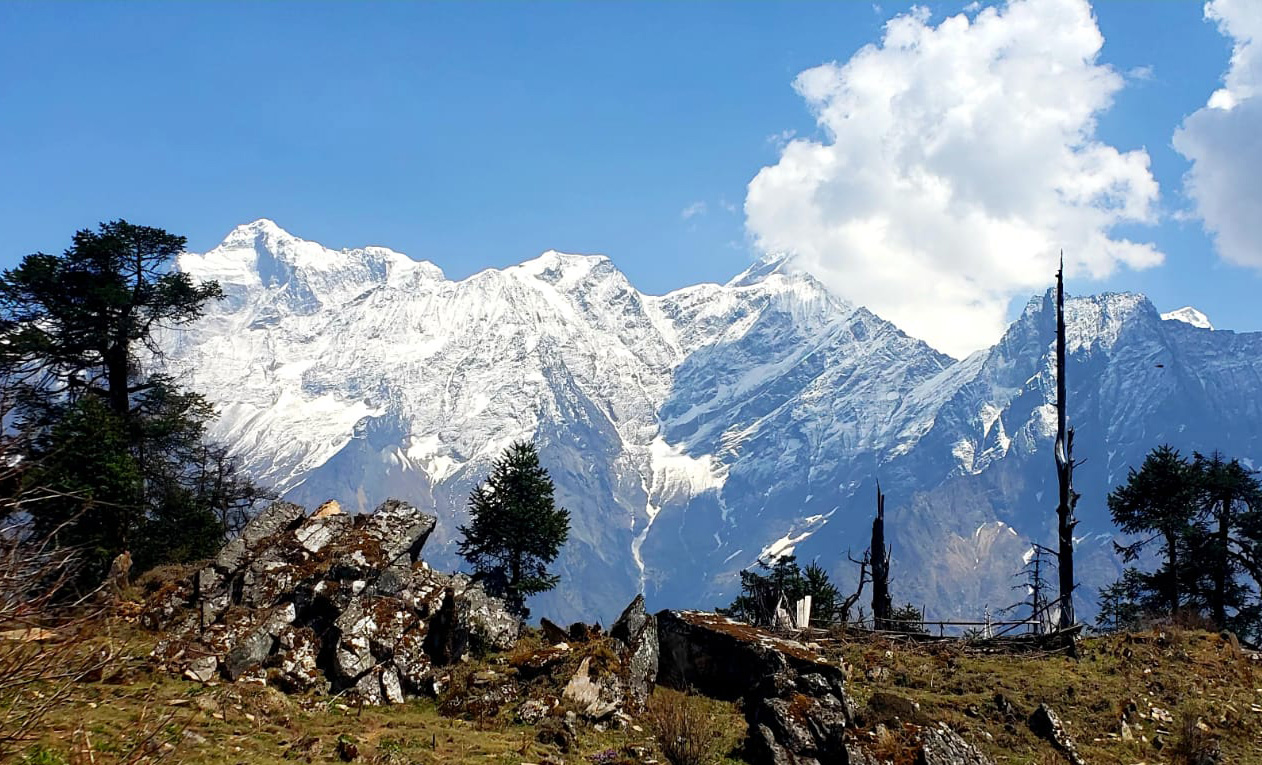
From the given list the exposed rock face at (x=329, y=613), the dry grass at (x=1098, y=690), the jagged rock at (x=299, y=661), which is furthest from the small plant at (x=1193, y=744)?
the jagged rock at (x=299, y=661)

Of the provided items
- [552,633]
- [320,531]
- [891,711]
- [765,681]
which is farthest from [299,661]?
[891,711]

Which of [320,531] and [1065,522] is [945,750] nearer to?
[1065,522]

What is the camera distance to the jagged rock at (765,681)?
18.1 m

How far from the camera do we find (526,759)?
17.4m

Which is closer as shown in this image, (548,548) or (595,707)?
(595,707)

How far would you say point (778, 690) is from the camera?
19.8m

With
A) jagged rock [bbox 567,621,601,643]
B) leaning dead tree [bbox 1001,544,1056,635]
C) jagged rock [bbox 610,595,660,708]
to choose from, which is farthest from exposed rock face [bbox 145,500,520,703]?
leaning dead tree [bbox 1001,544,1056,635]

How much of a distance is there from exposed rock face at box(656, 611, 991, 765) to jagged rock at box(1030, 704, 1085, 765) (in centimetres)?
325

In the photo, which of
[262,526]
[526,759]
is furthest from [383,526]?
[526,759]

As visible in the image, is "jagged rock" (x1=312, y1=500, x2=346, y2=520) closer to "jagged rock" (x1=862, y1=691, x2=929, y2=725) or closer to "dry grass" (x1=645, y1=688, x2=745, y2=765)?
"dry grass" (x1=645, y1=688, x2=745, y2=765)

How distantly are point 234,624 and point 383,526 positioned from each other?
6646 mm

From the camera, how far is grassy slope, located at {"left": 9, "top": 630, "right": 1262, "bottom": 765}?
1670 centimetres

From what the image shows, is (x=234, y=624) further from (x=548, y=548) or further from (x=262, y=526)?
(x=548, y=548)

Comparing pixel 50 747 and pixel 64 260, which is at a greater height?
pixel 64 260
